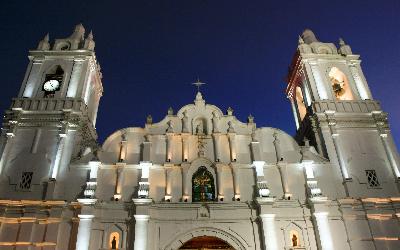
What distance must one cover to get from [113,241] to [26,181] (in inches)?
283

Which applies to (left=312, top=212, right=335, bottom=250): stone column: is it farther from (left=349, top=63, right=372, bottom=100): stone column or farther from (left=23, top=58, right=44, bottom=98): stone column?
(left=23, top=58, right=44, bottom=98): stone column

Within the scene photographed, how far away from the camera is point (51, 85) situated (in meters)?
31.0

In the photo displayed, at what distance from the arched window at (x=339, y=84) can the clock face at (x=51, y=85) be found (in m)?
22.4

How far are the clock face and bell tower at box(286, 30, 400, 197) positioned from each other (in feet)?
65.7

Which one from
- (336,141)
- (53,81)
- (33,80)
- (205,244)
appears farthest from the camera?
(53,81)

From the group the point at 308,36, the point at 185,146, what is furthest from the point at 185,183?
the point at 308,36

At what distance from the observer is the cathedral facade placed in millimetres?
23984

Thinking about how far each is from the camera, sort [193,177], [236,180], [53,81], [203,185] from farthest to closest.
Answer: [53,81]
[193,177]
[203,185]
[236,180]

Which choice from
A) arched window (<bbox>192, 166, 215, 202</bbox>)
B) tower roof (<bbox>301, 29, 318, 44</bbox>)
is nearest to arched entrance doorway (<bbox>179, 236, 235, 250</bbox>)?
arched window (<bbox>192, 166, 215, 202</bbox>)

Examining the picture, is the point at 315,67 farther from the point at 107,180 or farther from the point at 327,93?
the point at 107,180

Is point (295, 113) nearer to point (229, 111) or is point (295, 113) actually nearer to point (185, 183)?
point (229, 111)

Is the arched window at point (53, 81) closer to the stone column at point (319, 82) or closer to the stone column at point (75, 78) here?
the stone column at point (75, 78)

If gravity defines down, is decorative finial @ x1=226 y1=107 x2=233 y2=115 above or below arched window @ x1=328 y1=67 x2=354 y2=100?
below

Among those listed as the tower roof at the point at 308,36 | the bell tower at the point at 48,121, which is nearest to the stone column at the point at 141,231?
the bell tower at the point at 48,121
